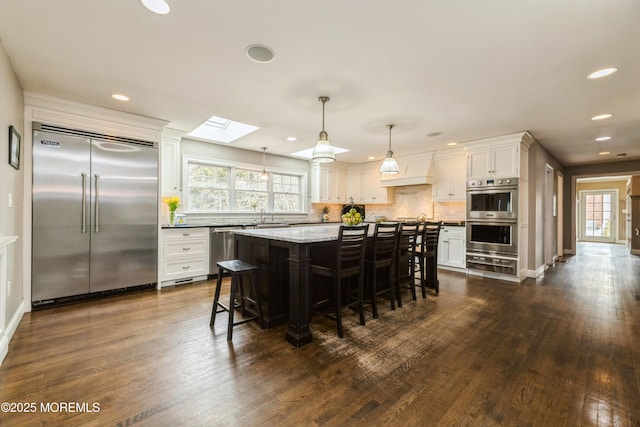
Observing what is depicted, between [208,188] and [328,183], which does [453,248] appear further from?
[208,188]

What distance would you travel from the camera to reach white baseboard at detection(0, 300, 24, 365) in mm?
2096

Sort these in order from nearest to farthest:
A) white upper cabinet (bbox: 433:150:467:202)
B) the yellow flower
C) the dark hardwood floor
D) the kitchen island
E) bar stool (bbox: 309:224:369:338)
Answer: the dark hardwood floor < the kitchen island < bar stool (bbox: 309:224:369:338) < the yellow flower < white upper cabinet (bbox: 433:150:467:202)

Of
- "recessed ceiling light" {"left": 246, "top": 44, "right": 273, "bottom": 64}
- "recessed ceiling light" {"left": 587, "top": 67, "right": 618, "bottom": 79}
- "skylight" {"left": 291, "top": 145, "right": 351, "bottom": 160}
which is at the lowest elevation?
"recessed ceiling light" {"left": 587, "top": 67, "right": 618, "bottom": 79}

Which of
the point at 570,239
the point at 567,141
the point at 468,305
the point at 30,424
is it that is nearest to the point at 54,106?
the point at 30,424

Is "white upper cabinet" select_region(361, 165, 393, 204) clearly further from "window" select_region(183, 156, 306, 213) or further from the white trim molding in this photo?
the white trim molding

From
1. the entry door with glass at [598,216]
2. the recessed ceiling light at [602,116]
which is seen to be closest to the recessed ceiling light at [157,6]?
the recessed ceiling light at [602,116]

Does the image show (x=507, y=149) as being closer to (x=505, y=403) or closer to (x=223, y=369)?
(x=505, y=403)

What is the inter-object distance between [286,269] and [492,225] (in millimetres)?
3891

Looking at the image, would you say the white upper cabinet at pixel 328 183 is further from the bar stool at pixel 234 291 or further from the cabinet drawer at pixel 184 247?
the bar stool at pixel 234 291

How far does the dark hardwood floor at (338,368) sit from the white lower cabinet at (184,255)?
90 cm

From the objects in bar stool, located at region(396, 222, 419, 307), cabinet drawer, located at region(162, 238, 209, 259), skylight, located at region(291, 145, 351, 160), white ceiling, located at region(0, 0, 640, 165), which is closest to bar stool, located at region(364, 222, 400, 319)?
bar stool, located at region(396, 222, 419, 307)

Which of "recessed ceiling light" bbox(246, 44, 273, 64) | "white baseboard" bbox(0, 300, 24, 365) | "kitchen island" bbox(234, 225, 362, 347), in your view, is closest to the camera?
"white baseboard" bbox(0, 300, 24, 365)

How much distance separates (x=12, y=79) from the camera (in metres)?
2.59

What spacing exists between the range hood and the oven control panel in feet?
3.08
